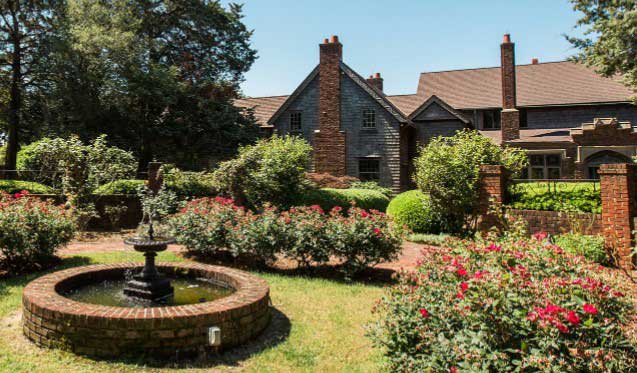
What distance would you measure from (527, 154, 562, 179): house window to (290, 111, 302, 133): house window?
14.4 metres

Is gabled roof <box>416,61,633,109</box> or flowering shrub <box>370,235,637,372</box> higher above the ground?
gabled roof <box>416,61,633,109</box>

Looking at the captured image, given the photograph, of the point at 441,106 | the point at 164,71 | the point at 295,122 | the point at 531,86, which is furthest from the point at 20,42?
the point at 531,86

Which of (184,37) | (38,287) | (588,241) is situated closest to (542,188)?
(588,241)

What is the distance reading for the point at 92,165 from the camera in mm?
16141

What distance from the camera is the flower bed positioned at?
9305 mm

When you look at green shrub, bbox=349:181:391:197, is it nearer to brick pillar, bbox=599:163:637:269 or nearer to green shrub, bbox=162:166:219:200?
green shrub, bbox=162:166:219:200

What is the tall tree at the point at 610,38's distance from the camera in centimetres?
1689

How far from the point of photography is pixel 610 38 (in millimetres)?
17734

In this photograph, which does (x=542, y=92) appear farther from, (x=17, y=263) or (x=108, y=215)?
(x=17, y=263)

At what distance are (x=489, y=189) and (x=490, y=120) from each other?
18.2 m

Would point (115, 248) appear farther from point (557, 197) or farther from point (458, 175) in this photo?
point (557, 197)

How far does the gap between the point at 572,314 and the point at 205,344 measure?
418 centimetres

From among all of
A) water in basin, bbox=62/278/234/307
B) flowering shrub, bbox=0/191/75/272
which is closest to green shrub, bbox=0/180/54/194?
flowering shrub, bbox=0/191/75/272

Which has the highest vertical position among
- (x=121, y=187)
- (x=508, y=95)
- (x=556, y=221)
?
(x=508, y=95)
